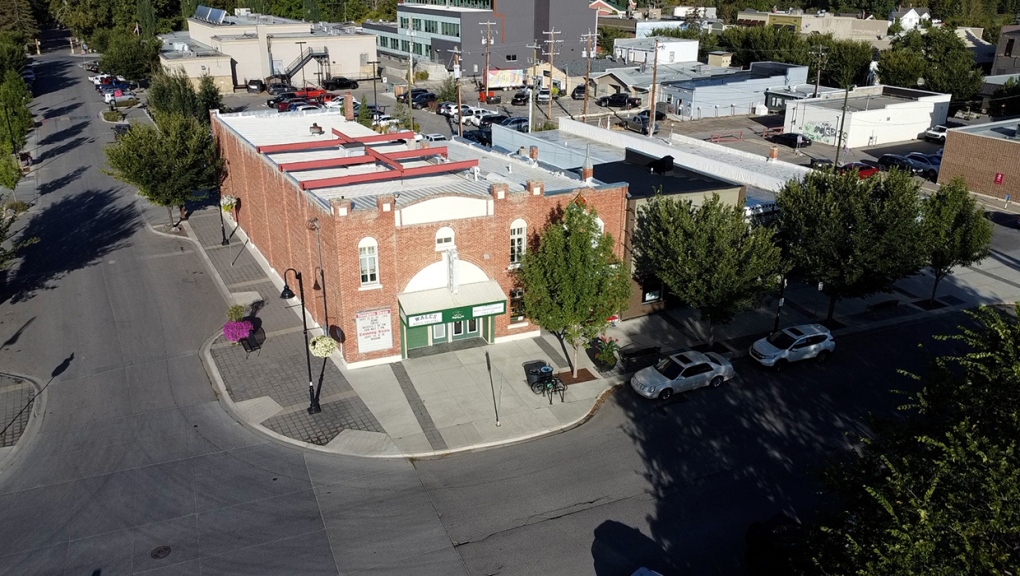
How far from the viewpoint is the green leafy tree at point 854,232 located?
29.5 meters

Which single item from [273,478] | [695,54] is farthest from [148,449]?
[695,54]

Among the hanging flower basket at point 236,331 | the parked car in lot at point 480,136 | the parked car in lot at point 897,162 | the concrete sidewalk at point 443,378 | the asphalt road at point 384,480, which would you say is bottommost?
the asphalt road at point 384,480

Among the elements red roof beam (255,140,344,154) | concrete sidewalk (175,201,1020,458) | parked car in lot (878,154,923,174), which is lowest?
concrete sidewalk (175,201,1020,458)

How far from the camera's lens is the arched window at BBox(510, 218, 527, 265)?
1220 inches

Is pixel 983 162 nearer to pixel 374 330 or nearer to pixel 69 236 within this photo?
pixel 374 330

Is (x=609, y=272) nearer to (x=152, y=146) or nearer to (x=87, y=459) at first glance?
(x=87, y=459)

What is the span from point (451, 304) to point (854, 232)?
15935 mm

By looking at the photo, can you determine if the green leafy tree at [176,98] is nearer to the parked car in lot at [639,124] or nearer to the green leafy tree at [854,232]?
the parked car in lot at [639,124]

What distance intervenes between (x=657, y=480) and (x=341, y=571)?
958cm

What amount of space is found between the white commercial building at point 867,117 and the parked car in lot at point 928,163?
8.24 metres

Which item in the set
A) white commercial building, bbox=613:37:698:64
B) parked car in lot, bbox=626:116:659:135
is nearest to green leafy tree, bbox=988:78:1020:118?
parked car in lot, bbox=626:116:659:135

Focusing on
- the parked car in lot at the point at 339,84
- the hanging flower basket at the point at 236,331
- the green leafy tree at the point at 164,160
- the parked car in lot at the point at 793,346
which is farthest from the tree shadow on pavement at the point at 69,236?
the parked car in lot at the point at 339,84

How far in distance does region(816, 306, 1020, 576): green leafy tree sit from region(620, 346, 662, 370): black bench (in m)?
14.2

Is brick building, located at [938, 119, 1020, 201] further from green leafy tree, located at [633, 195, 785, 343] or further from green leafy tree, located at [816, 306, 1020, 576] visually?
green leafy tree, located at [816, 306, 1020, 576]
